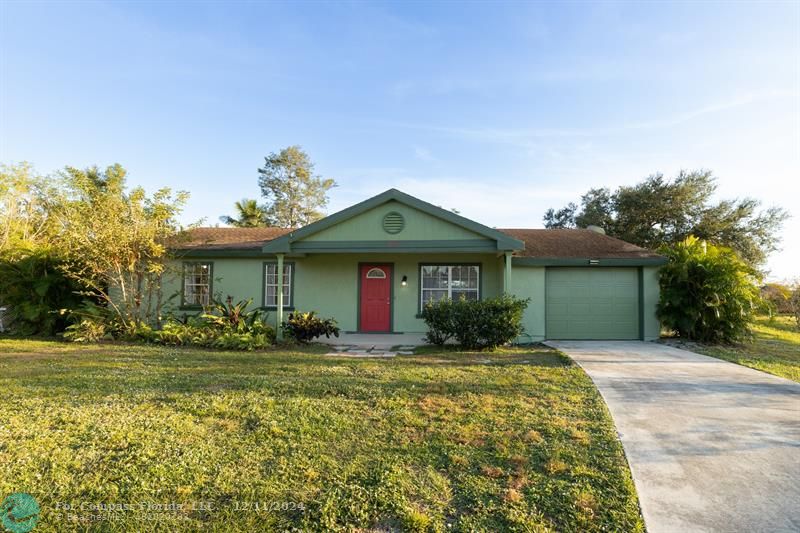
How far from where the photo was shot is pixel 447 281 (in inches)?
473

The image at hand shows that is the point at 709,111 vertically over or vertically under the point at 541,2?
under

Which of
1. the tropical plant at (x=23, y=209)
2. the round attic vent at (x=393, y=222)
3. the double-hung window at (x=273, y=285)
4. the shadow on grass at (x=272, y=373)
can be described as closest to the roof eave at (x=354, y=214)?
the round attic vent at (x=393, y=222)

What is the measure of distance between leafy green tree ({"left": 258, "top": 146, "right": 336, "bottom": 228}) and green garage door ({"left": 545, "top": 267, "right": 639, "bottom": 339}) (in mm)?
24825

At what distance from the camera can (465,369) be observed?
22.5ft

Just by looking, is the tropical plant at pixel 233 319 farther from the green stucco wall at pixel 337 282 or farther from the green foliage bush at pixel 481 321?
the green foliage bush at pixel 481 321

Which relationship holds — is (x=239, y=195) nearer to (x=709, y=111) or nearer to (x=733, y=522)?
(x=709, y=111)

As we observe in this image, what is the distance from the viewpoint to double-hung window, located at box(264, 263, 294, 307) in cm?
1220

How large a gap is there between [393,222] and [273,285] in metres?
4.57

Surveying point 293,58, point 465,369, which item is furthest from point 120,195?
point 465,369

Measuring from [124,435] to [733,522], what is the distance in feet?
15.7

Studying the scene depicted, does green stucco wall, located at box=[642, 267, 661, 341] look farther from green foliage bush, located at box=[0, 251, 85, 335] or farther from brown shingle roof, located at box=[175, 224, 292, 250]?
green foliage bush, located at box=[0, 251, 85, 335]

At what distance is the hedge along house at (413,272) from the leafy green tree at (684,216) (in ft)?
44.0

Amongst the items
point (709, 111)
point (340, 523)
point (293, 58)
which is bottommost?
point (340, 523)

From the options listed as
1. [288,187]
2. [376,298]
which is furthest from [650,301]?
[288,187]
